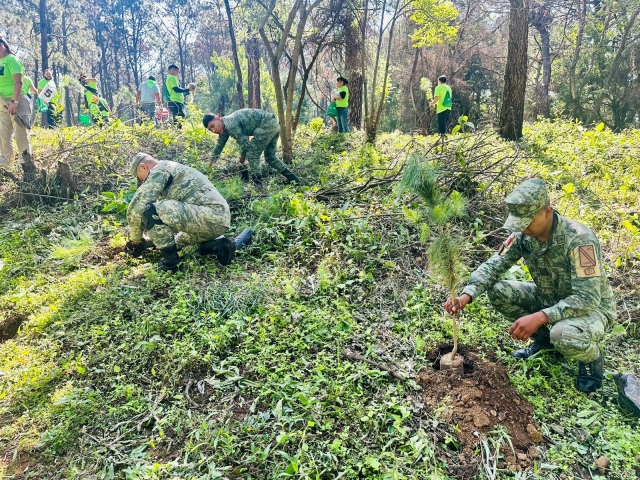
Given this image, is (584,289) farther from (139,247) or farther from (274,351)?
(139,247)

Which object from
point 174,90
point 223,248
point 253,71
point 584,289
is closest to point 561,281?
point 584,289

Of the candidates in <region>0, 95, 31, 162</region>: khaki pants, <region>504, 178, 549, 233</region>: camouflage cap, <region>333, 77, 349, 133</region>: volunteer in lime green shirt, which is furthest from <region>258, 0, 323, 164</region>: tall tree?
<region>504, 178, 549, 233</region>: camouflage cap

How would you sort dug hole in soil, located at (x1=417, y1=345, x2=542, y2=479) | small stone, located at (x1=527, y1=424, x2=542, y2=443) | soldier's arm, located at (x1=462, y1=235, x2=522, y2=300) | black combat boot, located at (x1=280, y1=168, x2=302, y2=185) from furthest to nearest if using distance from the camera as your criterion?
1. black combat boot, located at (x1=280, y1=168, x2=302, y2=185)
2. soldier's arm, located at (x1=462, y1=235, x2=522, y2=300)
3. small stone, located at (x1=527, y1=424, x2=542, y2=443)
4. dug hole in soil, located at (x1=417, y1=345, x2=542, y2=479)

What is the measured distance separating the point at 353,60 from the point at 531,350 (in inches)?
349

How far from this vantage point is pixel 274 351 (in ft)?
8.90

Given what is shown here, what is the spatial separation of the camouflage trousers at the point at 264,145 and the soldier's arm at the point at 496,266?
3.81m

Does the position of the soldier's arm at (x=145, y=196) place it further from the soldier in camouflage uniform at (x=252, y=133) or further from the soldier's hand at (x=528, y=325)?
the soldier's hand at (x=528, y=325)

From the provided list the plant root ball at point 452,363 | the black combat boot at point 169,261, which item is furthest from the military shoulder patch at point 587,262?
the black combat boot at point 169,261

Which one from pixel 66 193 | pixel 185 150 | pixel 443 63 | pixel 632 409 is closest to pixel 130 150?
pixel 185 150

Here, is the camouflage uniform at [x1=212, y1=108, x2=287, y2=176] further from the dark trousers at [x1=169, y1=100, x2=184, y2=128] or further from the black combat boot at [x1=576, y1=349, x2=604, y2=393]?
the dark trousers at [x1=169, y1=100, x2=184, y2=128]

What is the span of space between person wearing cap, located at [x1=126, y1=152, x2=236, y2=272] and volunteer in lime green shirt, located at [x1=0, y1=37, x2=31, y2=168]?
9.14 feet

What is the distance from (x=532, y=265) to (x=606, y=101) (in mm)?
15122

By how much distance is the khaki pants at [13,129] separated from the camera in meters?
5.62

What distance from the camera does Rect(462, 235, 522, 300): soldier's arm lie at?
2.71m
